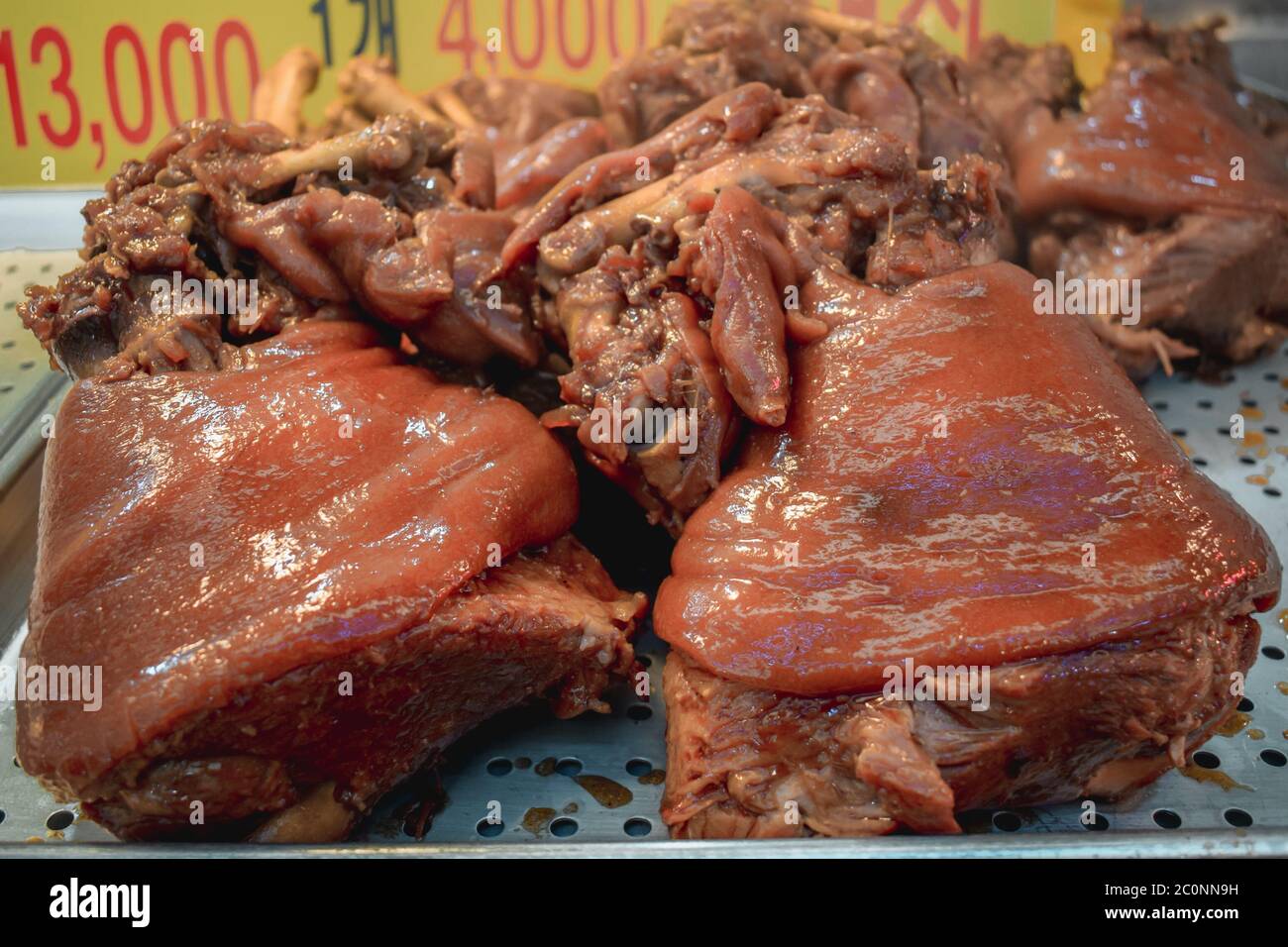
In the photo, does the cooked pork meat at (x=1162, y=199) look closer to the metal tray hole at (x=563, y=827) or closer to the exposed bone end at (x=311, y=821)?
the metal tray hole at (x=563, y=827)

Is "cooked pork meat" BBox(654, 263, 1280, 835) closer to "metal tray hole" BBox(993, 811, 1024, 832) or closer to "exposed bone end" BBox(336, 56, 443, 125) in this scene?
"metal tray hole" BBox(993, 811, 1024, 832)

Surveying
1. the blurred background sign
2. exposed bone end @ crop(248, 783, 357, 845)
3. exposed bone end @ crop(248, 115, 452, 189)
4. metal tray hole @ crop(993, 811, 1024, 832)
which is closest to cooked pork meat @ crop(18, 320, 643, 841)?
exposed bone end @ crop(248, 783, 357, 845)

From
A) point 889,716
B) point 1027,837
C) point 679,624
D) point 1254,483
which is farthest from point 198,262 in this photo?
point 1254,483

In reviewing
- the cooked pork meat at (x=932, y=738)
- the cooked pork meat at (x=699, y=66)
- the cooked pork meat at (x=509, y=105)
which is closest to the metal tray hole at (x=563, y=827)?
the cooked pork meat at (x=932, y=738)

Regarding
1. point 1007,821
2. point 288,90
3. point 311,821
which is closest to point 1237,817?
point 1007,821

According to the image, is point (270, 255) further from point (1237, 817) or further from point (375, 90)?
point (1237, 817)

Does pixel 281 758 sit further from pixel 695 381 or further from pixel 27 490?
pixel 27 490
